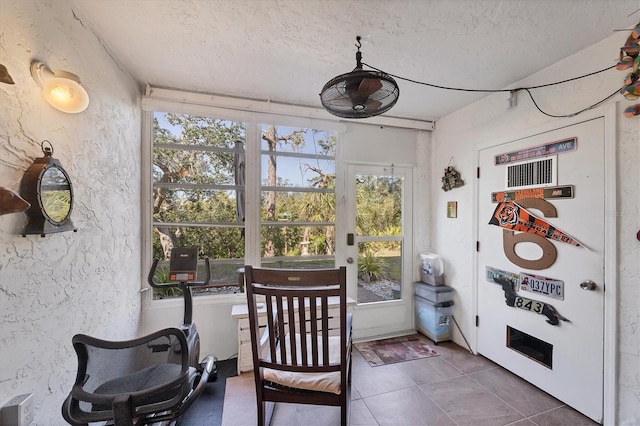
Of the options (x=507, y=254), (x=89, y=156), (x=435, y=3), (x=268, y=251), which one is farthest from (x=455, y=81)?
(x=89, y=156)

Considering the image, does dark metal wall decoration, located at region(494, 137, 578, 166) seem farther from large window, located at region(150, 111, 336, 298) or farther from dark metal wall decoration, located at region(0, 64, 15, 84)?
dark metal wall decoration, located at region(0, 64, 15, 84)

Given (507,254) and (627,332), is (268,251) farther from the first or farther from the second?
(627,332)

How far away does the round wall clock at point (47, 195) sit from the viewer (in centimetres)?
113

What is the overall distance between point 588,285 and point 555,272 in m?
0.21

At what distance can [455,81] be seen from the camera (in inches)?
88.8

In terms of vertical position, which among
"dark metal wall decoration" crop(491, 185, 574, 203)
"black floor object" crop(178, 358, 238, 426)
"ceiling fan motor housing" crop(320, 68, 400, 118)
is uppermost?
"ceiling fan motor housing" crop(320, 68, 400, 118)

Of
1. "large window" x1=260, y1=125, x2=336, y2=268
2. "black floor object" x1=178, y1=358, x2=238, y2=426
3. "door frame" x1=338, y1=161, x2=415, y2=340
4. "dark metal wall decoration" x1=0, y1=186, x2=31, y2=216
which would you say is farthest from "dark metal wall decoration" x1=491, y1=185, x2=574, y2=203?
"dark metal wall decoration" x1=0, y1=186, x2=31, y2=216

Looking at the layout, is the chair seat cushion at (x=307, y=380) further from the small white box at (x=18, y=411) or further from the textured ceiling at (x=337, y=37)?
the textured ceiling at (x=337, y=37)

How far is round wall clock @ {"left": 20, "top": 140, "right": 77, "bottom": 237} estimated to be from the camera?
1126mm

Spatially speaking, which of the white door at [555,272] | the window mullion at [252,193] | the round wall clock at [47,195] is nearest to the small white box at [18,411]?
the round wall clock at [47,195]

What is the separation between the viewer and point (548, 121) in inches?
79.4

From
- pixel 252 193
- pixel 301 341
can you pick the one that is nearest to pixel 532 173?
pixel 301 341

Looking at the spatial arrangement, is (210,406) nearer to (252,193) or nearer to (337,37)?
(252,193)

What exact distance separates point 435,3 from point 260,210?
2.08 m
